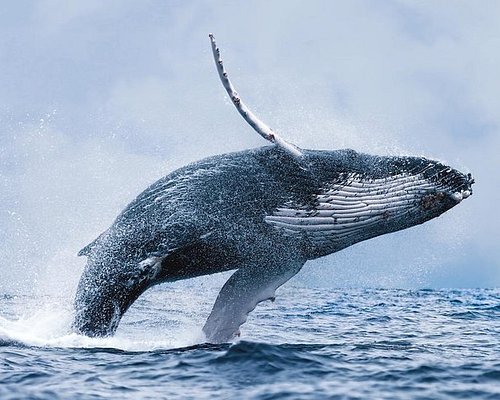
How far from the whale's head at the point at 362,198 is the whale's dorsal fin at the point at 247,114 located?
0.45 metres

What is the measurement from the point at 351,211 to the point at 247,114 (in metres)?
2.09

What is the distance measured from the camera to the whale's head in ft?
35.1

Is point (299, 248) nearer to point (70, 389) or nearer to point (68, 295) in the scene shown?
point (68, 295)

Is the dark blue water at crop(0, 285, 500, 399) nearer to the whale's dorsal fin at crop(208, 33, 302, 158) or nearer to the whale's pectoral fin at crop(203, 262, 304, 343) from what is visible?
the whale's pectoral fin at crop(203, 262, 304, 343)

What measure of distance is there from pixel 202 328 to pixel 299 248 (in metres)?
1.84

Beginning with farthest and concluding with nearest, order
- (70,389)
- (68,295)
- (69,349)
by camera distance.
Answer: (68,295) → (69,349) → (70,389)

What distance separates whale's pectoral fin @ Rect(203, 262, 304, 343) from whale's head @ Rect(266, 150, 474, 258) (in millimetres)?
629

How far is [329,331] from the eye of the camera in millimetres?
14523

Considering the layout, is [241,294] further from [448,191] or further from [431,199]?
[448,191]

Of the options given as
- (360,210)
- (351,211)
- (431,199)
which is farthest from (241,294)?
(431,199)

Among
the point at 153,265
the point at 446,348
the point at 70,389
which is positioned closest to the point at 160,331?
the point at 153,265

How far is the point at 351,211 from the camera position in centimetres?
1084

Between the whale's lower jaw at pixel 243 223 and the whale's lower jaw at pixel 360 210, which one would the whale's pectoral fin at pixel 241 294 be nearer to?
the whale's lower jaw at pixel 243 223

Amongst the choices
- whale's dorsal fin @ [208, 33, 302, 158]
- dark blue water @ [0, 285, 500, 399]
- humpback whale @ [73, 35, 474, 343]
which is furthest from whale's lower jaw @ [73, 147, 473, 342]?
dark blue water @ [0, 285, 500, 399]
